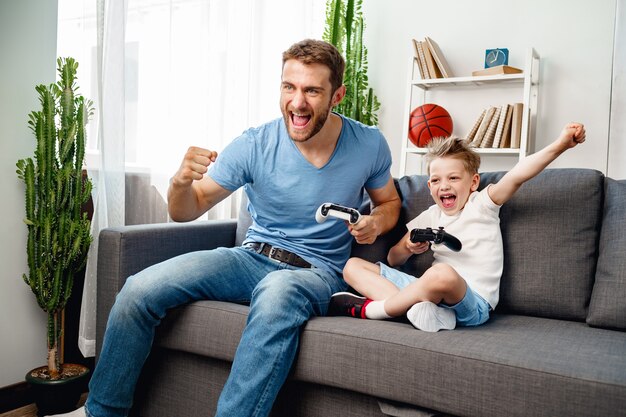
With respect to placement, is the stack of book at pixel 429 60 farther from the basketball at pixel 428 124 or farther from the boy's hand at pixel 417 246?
the boy's hand at pixel 417 246

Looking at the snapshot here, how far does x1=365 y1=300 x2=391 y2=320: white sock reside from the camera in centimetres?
150

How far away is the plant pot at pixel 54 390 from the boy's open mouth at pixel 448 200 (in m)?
1.31

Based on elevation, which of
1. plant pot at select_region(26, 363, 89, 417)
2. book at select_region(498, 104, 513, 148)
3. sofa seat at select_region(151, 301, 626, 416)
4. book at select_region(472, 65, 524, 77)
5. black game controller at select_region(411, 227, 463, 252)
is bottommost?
plant pot at select_region(26, 363, 89, 417)

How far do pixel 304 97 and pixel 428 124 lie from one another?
1984mm

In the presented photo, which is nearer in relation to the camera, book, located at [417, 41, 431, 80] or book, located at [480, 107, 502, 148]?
book, located at [480, 107, 502, 148]

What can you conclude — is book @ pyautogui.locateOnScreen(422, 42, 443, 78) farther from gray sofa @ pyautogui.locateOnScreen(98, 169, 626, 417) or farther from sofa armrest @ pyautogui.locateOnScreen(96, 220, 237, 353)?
sofa armrest @ pyautogui.locateOnScreen(96, 220, 237, 353)

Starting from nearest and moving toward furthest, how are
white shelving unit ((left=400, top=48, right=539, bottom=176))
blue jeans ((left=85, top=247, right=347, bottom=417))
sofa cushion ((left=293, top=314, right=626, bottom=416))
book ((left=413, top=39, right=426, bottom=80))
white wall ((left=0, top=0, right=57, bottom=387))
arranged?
1. sofa cushion ((left=293, top=314, right=626, bottom=416))
2. blue jeans ((left=85, top=247, right=347, bottom=417))
3. white wall ((left=0, top=0, right=57, bottom=387))
4. white shelving unit ((left=400, top=48, right=539, bottom=176))
5. book ((left=413, top=39, right=426, bottom=80))

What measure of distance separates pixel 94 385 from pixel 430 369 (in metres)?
0.86

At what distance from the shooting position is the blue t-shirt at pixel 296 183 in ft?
5.66

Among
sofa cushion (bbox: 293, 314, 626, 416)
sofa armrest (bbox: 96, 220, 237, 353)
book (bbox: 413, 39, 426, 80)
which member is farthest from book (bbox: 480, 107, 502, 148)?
sofa armrest (bbox: 96, 220, 237, 353)

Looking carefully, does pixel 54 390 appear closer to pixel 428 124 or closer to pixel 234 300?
pixel 234 300

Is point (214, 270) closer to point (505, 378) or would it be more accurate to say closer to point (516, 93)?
point (505, 378)

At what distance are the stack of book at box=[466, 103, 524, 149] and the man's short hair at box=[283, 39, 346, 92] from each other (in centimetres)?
191

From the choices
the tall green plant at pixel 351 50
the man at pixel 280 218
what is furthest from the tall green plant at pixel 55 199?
the tall green plant at pixel 351 50
